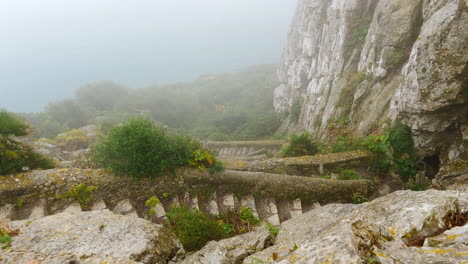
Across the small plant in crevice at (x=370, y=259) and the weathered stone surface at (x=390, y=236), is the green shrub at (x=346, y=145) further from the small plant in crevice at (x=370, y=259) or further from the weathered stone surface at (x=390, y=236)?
the small plant in crevice at (x=370, y=259)

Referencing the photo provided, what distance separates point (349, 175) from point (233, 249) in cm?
629

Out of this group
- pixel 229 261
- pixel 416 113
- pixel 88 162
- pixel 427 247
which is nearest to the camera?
pixel 427 247

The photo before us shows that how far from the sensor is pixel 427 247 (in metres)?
2.26

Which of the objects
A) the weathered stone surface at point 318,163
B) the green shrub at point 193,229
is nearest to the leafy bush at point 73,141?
the weathered stone surface at point 318,163

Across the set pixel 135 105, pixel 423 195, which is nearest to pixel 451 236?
pixel 423 195

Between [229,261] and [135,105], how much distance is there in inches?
1849

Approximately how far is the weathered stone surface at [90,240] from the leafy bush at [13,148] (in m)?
2.37

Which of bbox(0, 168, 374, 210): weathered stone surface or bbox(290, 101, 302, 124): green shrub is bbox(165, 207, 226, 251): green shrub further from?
bbox(290, 101, 302, 124): green shrub

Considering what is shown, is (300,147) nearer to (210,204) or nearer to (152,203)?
(210,204)

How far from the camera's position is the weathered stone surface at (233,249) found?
3912mm

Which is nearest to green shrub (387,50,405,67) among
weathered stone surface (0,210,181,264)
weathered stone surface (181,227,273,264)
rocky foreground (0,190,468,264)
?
rocky foreground (0,190,468,264)

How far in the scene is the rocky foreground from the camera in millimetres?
2285

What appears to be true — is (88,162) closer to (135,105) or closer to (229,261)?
(229,261)

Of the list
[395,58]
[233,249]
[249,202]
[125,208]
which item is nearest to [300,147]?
[249,202]
